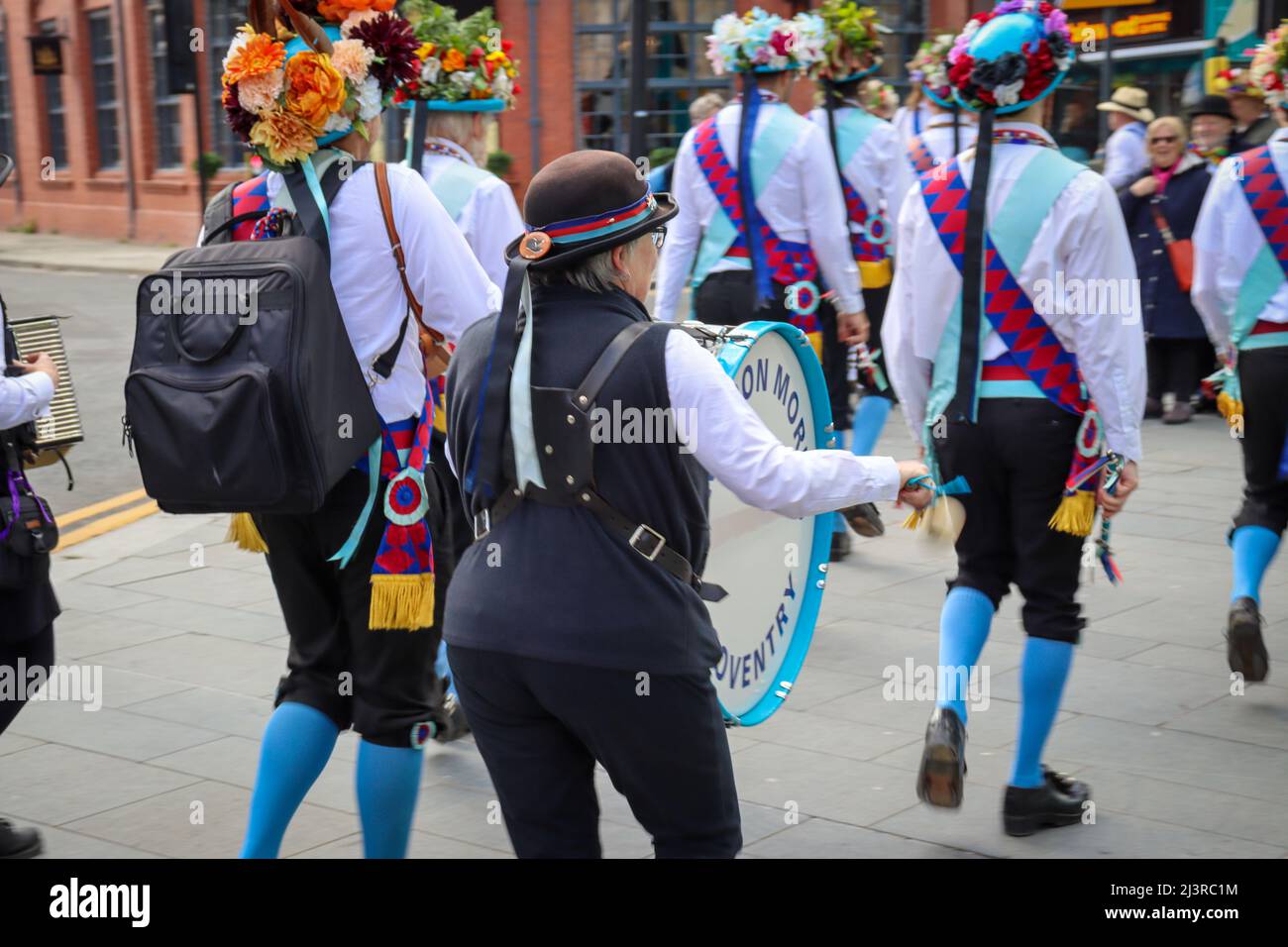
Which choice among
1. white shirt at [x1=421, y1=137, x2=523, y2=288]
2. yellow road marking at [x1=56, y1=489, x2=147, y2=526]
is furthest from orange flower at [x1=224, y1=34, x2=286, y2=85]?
yellow road marking at [x1=56, y1=489, x2=147, y2=526]

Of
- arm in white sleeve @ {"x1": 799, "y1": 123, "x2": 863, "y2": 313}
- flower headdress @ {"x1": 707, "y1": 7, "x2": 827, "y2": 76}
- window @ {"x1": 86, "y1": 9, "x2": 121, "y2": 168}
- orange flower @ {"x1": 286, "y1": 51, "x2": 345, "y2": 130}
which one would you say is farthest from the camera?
window @ {"x1": 86, "y1": 9, "x2": 121, "y2": 168}

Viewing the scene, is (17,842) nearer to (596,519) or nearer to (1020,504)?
(596,519)

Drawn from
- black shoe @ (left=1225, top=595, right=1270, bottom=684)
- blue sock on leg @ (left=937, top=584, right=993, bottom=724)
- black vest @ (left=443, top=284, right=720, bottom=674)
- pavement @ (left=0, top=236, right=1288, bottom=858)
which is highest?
black vest @ (left=443, top=284, right=720, bottom=674)

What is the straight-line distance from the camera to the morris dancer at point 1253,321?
5145 mm

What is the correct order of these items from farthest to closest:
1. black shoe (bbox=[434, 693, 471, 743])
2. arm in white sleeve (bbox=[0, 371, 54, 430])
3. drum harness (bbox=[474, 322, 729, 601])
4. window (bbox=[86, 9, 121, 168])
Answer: window (bbox=[86, 9, 121, 168]), black shoe (bbox=[434, 693, 471, 743]), arm in white sleeve (bbox=[0, 371, 54, 430]), drum harness (bbox=[474, 322, 729, 601])

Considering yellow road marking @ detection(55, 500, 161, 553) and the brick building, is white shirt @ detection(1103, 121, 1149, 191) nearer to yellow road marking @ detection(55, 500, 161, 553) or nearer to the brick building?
yellow road marking @ detection(55, 500, 161, 553)

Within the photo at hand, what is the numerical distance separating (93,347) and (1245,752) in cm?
1239

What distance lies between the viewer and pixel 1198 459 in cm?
931

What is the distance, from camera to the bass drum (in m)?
3.29

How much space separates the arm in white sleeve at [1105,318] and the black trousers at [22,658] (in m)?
2.75

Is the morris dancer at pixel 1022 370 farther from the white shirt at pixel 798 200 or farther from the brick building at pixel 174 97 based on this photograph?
the brick building at pixel 174 97

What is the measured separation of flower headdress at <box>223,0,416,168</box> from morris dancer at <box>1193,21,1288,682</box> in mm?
2861
